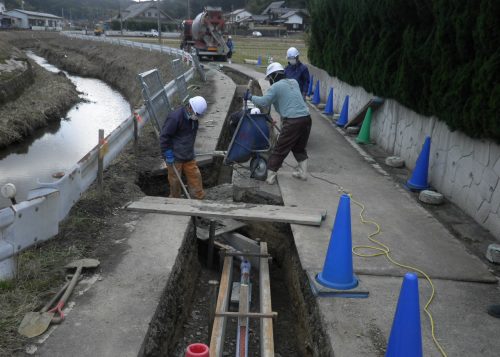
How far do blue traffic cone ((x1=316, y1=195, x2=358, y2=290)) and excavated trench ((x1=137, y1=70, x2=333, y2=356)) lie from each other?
299 mm

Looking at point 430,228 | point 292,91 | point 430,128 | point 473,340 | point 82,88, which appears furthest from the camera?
point 82,88

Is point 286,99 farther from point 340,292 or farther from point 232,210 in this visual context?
point 340,292

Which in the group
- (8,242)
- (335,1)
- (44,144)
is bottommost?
(44,144)

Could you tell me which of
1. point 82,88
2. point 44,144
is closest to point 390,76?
point 44,144

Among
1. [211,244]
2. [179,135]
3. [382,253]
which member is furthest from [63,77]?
[382,253]

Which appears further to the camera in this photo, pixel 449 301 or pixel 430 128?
pixel 430 128

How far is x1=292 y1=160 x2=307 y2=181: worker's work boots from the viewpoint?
7.27 meters

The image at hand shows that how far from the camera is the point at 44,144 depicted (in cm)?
1398

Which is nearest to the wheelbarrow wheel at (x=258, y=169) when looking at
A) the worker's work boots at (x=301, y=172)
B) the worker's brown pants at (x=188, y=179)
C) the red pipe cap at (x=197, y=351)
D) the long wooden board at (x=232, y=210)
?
the worker's work boots at (x=301, y=172)

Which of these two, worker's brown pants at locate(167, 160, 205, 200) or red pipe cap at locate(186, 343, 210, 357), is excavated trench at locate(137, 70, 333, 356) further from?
red pipe cap at locate(186, 343, 210, 357)

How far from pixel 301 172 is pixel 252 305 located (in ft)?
8.82

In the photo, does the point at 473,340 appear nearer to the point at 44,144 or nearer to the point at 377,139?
the point at 377,139

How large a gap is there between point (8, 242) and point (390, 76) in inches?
295

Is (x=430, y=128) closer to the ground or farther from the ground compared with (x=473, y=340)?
farther from the ground
